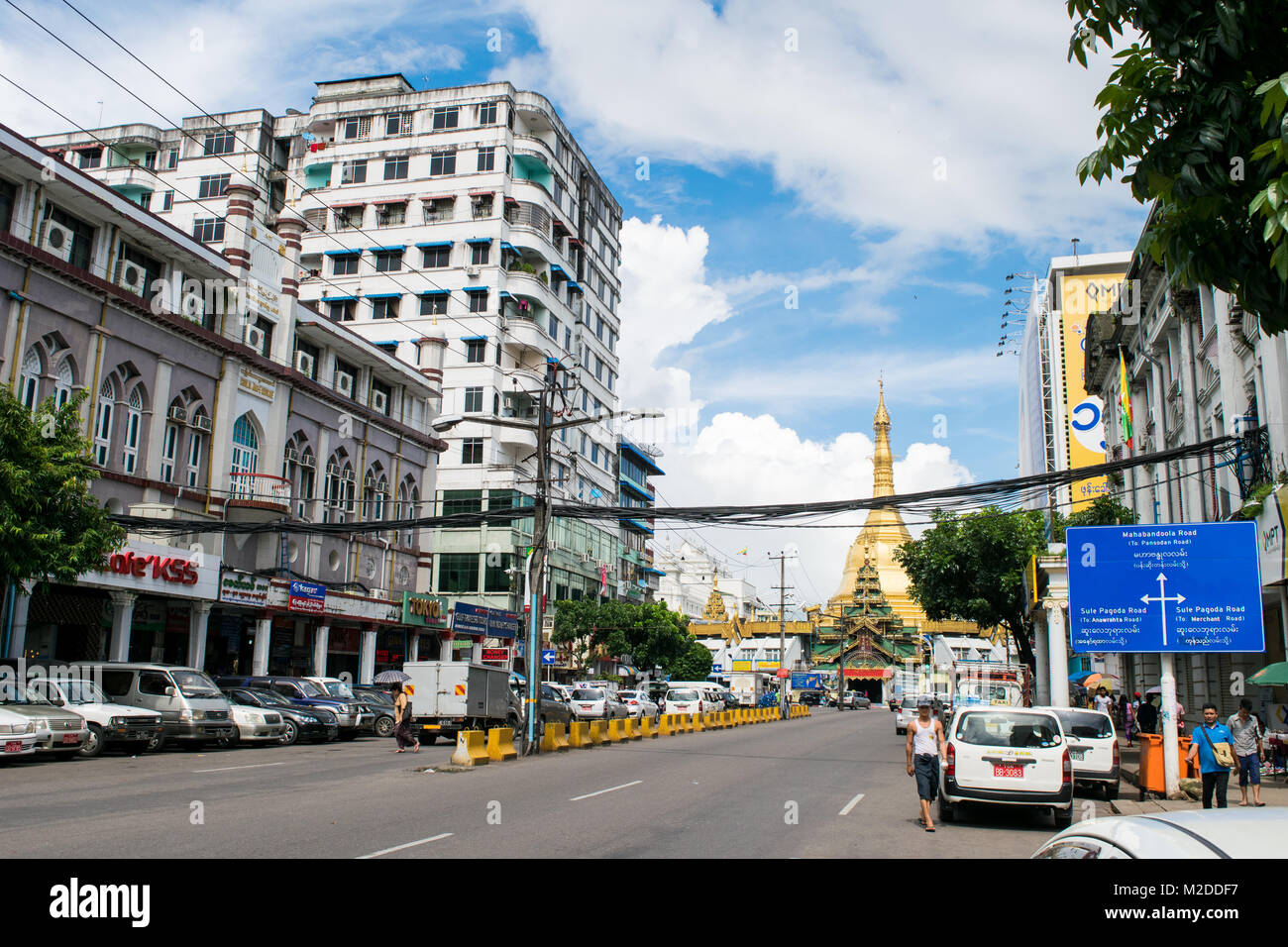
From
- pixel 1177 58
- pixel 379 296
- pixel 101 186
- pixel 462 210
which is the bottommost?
pixel 1177 58

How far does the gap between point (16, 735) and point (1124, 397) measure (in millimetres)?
36607

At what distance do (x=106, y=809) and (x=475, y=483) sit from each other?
146 feet

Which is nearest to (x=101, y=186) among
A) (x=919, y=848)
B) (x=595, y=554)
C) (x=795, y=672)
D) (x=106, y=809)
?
(x=106, y=809)

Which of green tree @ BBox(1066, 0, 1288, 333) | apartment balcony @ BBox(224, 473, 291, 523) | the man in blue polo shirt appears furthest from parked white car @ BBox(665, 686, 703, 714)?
green tree @ BBox(1066, 0, 1288, 333)

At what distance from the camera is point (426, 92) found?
60.8 meters

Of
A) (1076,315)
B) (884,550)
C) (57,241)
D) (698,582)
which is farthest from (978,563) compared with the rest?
(698,582)

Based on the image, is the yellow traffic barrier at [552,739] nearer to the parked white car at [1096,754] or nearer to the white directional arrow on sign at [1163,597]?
the parked white car at [1096,754]

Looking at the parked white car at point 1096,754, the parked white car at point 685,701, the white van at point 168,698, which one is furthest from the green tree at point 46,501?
the parked white car at point 685,701

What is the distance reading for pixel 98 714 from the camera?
21734 millimetres

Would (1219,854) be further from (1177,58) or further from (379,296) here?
(379,296)

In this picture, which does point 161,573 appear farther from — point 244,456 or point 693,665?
point 693,665

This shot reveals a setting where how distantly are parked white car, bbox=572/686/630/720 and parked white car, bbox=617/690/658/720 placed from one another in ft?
5.80

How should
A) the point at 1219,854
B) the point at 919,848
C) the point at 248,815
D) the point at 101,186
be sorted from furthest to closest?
the point at 101,186 < the point at 248,815 < the point at 919,848 < the point at 1219,854

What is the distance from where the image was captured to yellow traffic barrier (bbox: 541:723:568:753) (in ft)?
84.6
